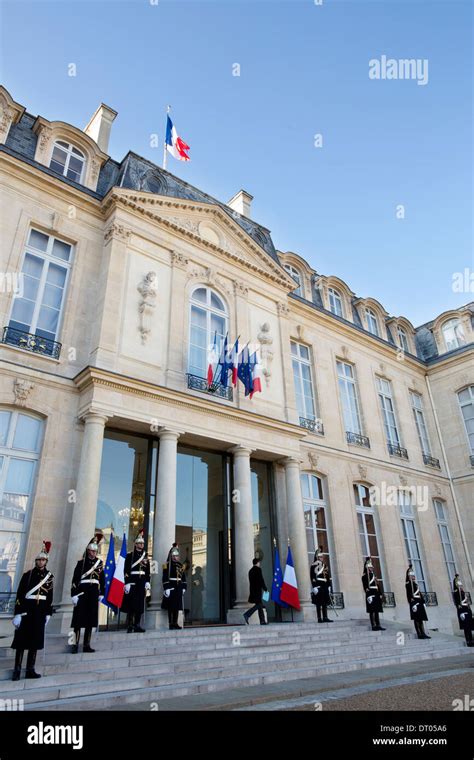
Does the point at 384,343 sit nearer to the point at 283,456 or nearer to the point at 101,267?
the point at 283,456

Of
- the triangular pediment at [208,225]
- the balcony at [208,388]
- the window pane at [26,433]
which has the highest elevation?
the triangular pediment at [208,225]

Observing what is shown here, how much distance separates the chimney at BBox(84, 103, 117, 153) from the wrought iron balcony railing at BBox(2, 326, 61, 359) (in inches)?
235

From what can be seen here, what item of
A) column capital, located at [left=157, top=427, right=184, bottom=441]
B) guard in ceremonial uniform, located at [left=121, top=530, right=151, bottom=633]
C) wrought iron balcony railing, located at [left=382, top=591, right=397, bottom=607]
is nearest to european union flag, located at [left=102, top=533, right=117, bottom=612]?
guard in ceremonial uniform, located at [left=121, top=530, right=151, bottom=633]

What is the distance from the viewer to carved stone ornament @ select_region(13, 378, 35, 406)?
8.36 m

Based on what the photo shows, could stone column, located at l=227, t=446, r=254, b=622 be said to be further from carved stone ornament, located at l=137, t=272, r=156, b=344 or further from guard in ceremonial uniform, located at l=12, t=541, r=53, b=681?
guard in ceremonial uniform, located at l=12, t=541, r=53, b=681

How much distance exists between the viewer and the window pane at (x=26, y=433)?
837 centimetres

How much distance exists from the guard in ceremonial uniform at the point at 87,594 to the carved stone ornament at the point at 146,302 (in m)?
4.70

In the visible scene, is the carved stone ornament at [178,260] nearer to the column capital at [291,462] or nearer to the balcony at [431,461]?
the column capital at [291,462]

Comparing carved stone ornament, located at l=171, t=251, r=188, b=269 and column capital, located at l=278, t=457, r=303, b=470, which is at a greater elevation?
carved stone ornament, located at l=171, t=251, r=188, b=269

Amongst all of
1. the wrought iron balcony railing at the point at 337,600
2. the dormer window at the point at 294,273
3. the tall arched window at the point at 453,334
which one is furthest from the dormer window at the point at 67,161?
the tall arched window at the point at 453,334

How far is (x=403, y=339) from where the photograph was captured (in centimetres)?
2009

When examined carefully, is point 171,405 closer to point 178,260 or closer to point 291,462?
point 291,462

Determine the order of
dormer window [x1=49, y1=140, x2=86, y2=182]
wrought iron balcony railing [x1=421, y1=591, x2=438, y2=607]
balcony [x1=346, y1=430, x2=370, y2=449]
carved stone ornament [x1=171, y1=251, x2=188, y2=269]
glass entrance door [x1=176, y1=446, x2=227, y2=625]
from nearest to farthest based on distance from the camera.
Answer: glass entrance door [x1=176, y1=446, x2=227, y2=625] → dormer window [x1=49, y1=140, x2=86, y2=182] → carved stone ornament [x1=171, y1=251, x2=188, y2=269] → wrought iron balcony railing [x1=421, y1=591, x2=438, y2=607] → balcony [x1=346, y1=430, x2=370, y2=449]

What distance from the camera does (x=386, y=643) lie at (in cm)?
903
